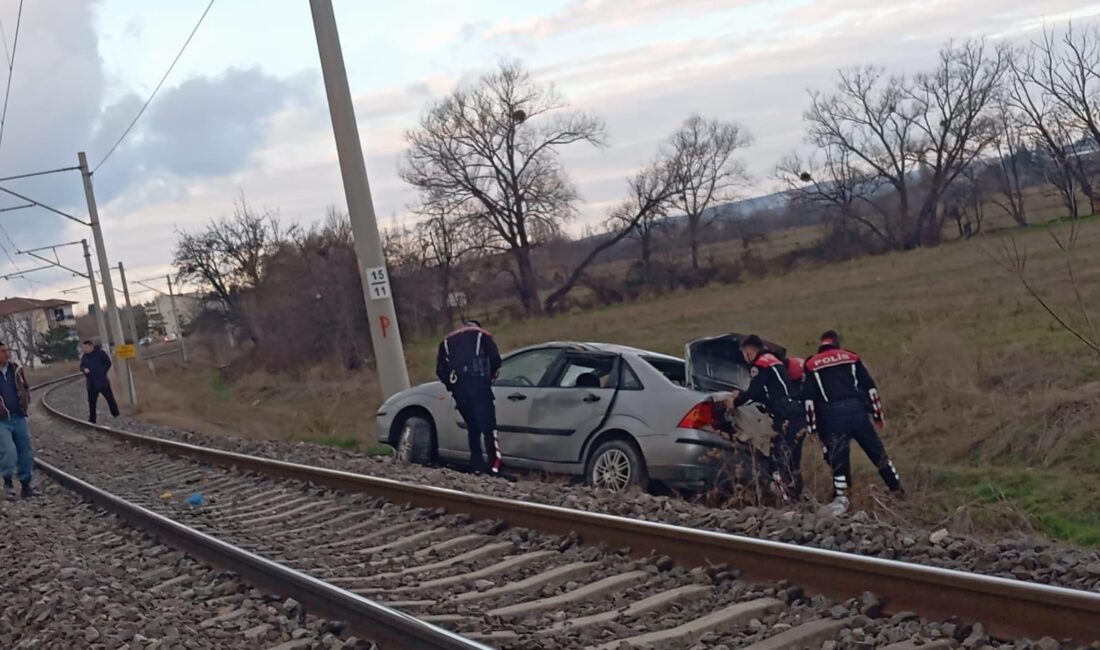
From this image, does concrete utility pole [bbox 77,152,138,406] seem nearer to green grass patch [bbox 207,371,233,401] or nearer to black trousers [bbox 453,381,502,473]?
green grass patch [bbox 207,371,233,401]

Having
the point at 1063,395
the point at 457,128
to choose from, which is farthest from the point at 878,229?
the point at 1063,395

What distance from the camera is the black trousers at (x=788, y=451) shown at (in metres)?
9.79

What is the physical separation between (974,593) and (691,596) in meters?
1.52

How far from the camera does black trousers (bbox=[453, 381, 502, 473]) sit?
11.4 m

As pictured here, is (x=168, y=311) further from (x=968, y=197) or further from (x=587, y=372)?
(x=587, y=372)

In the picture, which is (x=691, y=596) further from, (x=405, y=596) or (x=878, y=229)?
(x=878, y=229)

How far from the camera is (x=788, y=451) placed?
388 inches

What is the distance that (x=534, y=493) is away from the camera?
951 centimetres

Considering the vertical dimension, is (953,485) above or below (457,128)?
below

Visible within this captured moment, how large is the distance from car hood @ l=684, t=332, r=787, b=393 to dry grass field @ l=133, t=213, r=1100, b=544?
130 centimetres

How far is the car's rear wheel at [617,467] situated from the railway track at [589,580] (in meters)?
1.78

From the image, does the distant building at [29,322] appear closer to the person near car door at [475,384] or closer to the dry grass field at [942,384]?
the dry grass field at [942,384]

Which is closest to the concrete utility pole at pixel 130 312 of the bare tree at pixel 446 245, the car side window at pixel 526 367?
the bare tree at pixel 446 245

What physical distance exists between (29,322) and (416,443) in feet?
309
